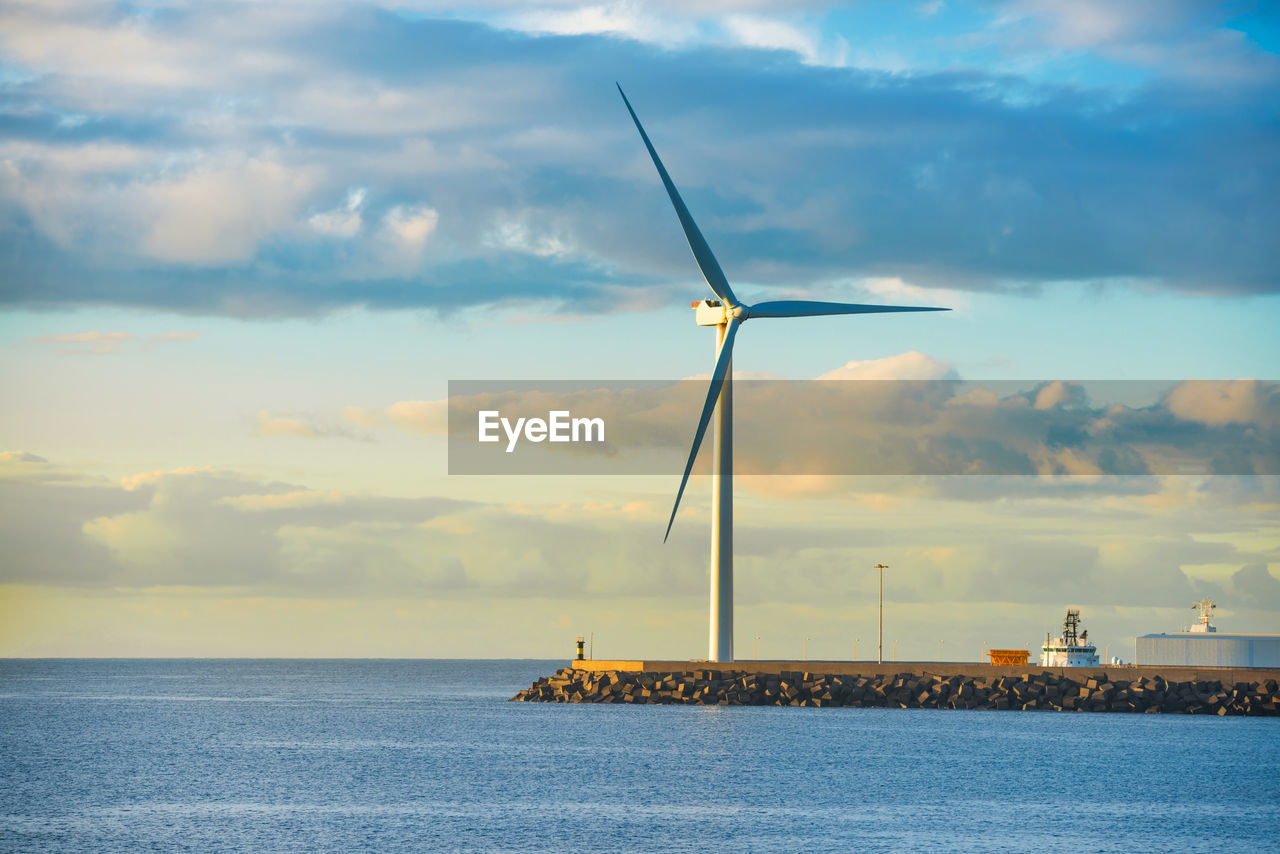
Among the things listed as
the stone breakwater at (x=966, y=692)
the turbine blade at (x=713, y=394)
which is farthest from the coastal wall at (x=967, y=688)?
the turbine blade at (x=713, y=394)

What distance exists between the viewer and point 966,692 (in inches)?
3947

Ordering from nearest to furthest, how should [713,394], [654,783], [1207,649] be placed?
[654,783] < [713,394] < [1207,649]

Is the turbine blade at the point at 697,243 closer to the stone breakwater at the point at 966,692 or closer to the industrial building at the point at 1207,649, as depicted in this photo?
the stone breakwater at the point at 966,692

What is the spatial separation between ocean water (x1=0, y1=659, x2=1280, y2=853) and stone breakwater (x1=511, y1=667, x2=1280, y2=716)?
4.75 ft

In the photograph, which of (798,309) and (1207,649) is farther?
(1207,649)

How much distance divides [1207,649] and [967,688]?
25.1 metres

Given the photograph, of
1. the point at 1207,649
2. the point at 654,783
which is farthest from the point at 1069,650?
the point at 654,783

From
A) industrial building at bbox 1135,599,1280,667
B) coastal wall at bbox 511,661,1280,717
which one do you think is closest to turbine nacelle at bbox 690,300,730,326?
coastal wall at bbox 511,661,1280,717

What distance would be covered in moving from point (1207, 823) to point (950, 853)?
1404cm

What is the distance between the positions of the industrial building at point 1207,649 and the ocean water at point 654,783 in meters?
11.0

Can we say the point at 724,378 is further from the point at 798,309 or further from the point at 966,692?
the point at 966,692

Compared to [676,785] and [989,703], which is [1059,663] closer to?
[989,703]

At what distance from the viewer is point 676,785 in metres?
62.8

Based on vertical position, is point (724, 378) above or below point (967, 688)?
above
